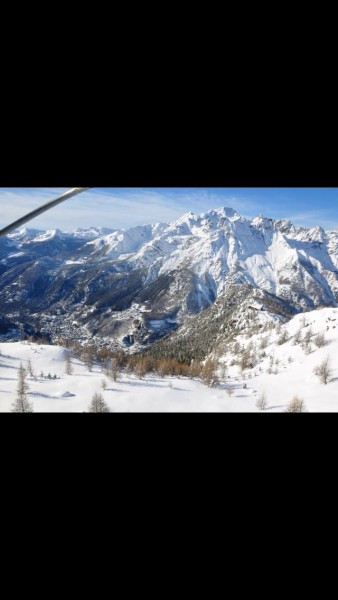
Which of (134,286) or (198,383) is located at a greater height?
(198,383)

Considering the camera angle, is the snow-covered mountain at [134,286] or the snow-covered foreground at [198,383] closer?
the snow-covered foreground at [198,383]

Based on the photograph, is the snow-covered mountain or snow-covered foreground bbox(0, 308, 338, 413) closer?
snow-covered foreground bbox(0, 308, 338, 413)

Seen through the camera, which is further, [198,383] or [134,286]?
[134,286]
